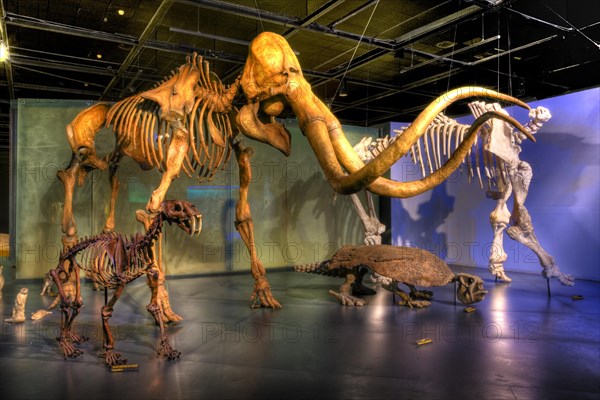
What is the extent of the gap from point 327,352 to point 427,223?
721 cm

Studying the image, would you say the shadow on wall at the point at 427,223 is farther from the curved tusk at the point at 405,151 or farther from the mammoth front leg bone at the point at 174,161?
the curved tusk at the point at 405,151

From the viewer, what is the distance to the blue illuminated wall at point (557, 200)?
→ 817 centimetres

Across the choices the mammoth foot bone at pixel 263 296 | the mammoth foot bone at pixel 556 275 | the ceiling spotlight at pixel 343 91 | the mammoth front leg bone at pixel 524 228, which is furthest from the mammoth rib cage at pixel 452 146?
the mammoth foot bone at pixel 263 296

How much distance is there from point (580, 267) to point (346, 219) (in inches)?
191

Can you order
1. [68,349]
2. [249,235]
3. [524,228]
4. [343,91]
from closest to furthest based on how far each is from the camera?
[68,349] → [249,235] → [524,228] → [343,91]

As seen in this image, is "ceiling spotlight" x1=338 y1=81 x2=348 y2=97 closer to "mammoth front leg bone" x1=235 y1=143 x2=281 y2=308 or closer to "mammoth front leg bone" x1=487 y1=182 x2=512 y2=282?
"mammoth front leg bone" x1=487 y1=182 x2=512 y2=282

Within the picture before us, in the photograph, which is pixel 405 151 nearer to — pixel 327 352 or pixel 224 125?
pixel 327 352

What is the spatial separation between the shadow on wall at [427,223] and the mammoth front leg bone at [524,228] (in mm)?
2834

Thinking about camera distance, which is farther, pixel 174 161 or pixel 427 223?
pixel 427 223

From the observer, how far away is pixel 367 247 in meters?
6.81

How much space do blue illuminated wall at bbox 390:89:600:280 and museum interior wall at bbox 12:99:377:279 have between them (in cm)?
244

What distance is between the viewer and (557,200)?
8641mm

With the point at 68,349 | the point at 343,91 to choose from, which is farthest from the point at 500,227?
the point at 68,349

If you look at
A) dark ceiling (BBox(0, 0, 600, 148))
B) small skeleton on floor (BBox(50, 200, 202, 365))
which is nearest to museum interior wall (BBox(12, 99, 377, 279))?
dark ceiling (BBox(0, 0, 600, 148))
